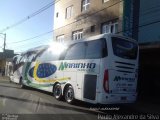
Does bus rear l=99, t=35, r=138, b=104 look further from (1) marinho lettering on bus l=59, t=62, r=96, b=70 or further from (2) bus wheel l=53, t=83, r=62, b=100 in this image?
(2) bus wheel l=53, t=83, r=62, b=100

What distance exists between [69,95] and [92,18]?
12.7 m

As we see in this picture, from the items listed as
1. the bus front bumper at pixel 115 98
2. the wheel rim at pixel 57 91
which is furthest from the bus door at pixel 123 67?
the wheel rim at pixel 57 91

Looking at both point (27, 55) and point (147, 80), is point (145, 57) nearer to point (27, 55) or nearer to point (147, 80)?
point (147, 80)

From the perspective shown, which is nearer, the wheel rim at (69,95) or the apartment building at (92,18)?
the wheel rim at (69,95)

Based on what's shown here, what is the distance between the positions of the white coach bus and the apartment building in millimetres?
7233

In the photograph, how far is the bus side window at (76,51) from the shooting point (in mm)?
14077

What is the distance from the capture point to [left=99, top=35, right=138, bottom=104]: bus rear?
12.2m

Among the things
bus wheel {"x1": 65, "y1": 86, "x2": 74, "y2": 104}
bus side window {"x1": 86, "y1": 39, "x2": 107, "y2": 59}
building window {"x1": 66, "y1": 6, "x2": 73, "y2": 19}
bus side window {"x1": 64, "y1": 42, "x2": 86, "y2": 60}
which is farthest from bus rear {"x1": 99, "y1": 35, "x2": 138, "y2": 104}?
building window {"x1": 66, "y1": 6, "x2": 73, "y2": 19}

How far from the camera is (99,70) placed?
1236 cm

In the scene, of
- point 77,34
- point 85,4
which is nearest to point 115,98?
point 77,34

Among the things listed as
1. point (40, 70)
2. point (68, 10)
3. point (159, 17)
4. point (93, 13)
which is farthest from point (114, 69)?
point (68, 10)

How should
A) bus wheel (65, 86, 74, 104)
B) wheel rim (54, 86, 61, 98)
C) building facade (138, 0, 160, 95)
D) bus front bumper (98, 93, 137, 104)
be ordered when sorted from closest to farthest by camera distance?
1. bus front bumper (98, 93, 137, 104)
2. bus wheel (65, 86, 74, 104)
3. wheel rim (54, 86, 61, 98)
4. building facade (138, 0, 160, 95)

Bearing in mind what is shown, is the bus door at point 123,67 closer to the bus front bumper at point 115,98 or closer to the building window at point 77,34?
the bus front bumper at point 115,98

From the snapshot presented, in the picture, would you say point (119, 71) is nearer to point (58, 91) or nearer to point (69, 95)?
point (69, 95)
